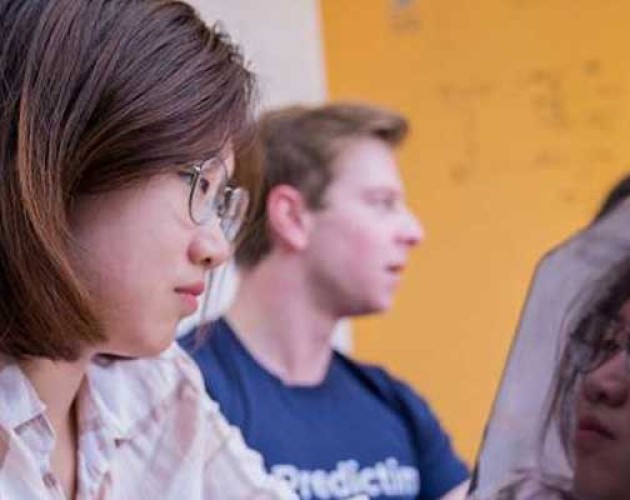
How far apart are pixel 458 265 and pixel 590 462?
62.0 inches

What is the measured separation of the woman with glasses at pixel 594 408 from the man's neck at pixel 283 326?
2.57 ft

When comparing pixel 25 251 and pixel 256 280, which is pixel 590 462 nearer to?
pixel 25 251

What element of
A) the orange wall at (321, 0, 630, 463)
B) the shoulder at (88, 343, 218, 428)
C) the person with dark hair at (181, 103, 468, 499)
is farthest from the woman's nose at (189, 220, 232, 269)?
the orange wall at (321, 0, 630, 463)

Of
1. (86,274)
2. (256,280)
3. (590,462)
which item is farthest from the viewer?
(256,280)

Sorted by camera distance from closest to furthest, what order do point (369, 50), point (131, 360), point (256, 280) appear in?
point (131, 360), point (256, 280), point (369, 50)

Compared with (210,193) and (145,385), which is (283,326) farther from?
(210,193)

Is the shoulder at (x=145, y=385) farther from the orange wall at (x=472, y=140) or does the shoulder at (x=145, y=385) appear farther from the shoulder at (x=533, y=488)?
the orange wall at (x=472, y=140)

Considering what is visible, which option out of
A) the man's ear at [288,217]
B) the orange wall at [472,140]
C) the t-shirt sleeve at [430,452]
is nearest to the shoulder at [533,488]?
the t-shirt sleeve at [430,452]

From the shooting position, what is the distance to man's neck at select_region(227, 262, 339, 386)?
1.56 m

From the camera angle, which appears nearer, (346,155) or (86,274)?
(86,274)

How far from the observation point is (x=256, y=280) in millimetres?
1645

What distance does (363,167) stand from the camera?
5.65 feet

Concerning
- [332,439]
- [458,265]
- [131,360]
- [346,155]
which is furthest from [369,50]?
[131,360]

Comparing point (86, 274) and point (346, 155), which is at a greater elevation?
point (86, 274)
